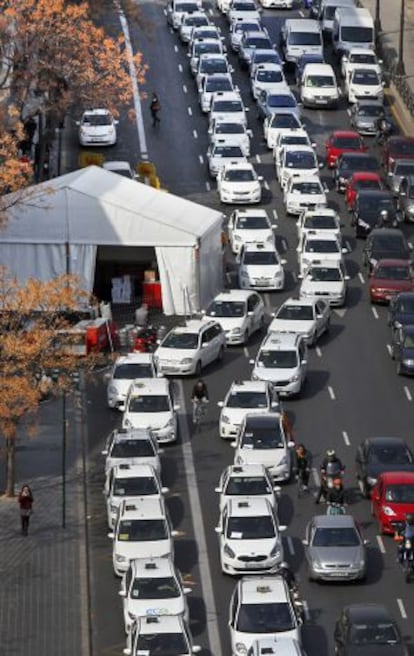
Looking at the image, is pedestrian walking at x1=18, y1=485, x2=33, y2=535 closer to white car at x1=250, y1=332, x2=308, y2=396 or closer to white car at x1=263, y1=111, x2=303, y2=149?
white car at x1=250, y1=332, x2=308, y2=396

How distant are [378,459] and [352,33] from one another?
53.4 metres

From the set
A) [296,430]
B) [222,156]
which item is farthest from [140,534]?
[222,156]

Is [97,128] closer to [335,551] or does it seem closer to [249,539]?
[249,539]

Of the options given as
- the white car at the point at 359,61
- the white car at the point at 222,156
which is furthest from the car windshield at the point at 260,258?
the white car at the point at 359,61

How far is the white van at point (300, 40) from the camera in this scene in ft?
426

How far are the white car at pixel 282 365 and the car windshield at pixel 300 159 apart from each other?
22132 millimetres

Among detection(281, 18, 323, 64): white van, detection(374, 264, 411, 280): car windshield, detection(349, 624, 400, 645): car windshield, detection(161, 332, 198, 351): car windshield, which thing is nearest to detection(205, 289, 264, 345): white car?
detection(161, 332, 198, 351): car windshield

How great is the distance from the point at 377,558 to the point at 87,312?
71.7ft

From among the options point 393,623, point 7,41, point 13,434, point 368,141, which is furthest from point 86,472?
point 368,141

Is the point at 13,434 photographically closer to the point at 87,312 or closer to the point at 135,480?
the point at 135,480

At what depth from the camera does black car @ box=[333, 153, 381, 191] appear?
366 feet

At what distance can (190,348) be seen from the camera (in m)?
91.6

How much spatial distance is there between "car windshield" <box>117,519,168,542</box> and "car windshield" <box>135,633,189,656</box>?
7449 millimetres

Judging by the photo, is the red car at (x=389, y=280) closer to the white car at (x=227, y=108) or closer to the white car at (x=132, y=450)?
the white car at (x=132, y=450)
